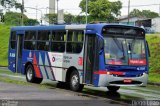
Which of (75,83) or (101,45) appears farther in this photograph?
(75,83)

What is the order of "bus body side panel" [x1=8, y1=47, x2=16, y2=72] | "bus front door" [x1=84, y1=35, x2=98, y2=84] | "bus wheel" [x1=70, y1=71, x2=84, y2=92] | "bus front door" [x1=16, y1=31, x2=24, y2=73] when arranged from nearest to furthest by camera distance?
"bus front door" [x1=84, y1=35, x2=98, y2=84] < "bus wheel" [x1=70, y1=71, x2=84, y2=92] < "bus front door" [x1=16, y1=31, x2=24, y2=73] < "bus body side panel" [x1=8, y1=47, x2=16, y2=72]

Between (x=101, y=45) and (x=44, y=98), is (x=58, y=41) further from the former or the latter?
(x=44, y=98)

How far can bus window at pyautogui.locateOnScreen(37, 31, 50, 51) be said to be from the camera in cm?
2204

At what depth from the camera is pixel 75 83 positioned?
1923 centimetres

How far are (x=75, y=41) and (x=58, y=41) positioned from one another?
1.65m

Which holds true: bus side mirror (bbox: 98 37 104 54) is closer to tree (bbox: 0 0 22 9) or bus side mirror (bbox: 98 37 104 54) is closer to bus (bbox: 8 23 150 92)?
bus (bbox: 8 23 150 92)

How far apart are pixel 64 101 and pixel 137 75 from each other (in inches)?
174

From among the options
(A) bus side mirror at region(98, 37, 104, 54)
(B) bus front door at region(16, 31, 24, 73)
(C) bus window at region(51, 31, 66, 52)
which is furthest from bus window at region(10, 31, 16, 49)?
(A) bus side mirror at region(98, 37, 104, 54)

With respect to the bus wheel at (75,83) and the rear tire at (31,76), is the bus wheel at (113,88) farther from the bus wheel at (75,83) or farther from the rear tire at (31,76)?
the rear tire at (31,76)

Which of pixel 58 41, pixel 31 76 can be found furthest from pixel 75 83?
pixel 31 76

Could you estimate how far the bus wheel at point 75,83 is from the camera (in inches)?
748

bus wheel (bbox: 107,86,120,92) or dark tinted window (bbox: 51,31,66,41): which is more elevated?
dark tinted window (bbox: 51,31,66,41)

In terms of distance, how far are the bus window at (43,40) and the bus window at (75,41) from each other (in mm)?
2190

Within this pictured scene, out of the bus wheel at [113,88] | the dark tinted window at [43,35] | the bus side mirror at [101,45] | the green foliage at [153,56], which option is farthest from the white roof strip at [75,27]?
the green foliage at [153,56]
